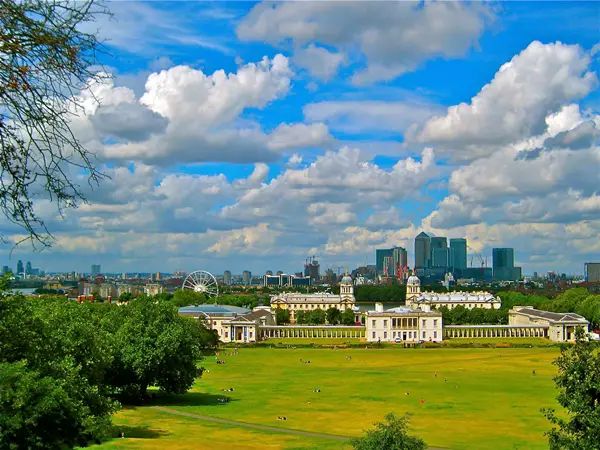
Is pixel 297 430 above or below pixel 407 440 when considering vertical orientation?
below

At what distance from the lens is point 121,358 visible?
67.9 m

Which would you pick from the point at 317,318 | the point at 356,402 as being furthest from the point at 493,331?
the point at 356,402

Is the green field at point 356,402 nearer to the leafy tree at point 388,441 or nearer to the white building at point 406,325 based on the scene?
the leafy tree at point 388,441

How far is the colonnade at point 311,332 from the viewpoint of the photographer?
175375 millimetres

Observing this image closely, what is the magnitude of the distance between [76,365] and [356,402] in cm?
3304

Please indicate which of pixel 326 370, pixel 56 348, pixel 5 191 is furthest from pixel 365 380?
pixel 5 191

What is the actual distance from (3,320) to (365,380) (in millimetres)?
60710

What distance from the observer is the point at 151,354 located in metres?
67.8

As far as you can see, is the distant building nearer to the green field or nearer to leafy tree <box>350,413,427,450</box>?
the green field

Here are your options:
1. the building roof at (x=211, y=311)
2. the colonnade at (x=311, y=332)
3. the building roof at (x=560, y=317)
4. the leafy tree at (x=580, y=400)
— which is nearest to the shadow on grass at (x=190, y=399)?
the leafy tree at (x=580, y=400)

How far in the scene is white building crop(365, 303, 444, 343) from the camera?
17200cm

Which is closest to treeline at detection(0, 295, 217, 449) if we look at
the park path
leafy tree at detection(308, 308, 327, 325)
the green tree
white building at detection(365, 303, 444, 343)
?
the green tree

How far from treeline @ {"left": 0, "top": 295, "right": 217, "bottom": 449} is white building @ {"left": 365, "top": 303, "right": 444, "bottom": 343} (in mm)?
100789

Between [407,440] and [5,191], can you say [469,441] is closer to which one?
[407,440]
